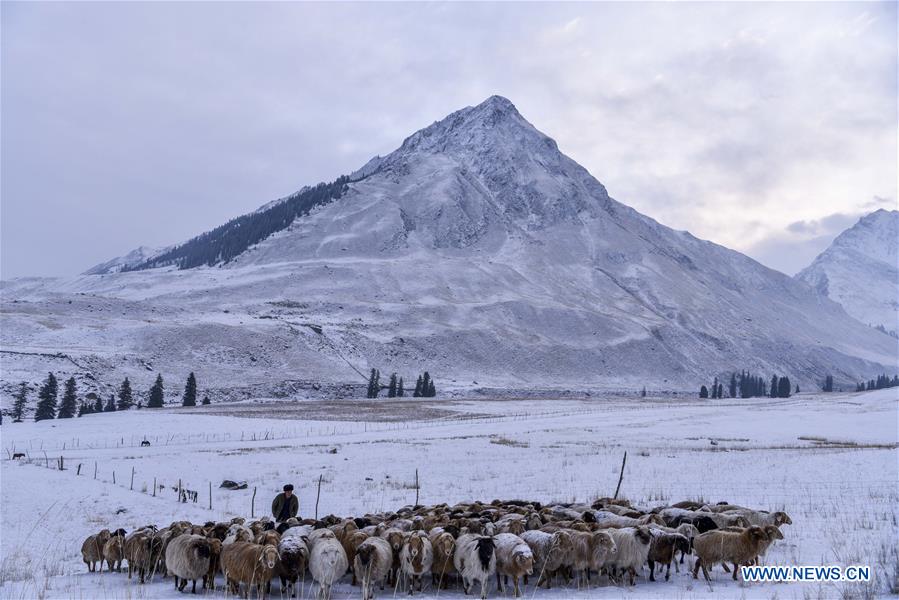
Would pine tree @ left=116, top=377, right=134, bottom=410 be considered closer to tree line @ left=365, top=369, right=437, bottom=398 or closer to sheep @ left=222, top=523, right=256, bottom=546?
tree line @ left=365, top=369, right=437, bottom=398

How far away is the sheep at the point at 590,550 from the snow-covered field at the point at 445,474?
1.57ft

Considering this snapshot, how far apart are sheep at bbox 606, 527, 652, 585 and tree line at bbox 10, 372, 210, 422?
70.9 metres

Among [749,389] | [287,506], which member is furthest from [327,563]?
[749,389]

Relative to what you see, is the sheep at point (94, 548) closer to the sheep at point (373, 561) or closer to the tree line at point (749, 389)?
the sheep at point (373, 561)

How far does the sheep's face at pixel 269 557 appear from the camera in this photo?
11.4 meters

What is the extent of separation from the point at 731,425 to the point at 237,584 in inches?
2385

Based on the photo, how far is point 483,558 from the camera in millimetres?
11695

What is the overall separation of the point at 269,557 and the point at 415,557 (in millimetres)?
2733

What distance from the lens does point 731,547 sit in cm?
1249

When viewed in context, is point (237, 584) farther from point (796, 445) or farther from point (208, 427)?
point (208, 427)

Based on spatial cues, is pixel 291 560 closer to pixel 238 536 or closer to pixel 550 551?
pixel 238 536

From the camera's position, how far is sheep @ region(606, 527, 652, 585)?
40.7ft

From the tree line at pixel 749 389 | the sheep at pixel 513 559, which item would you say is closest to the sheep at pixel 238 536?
the sheep at pixel 513 559

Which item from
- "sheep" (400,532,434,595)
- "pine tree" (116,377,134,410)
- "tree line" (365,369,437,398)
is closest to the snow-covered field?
"sheep" (400,532,434,595)
